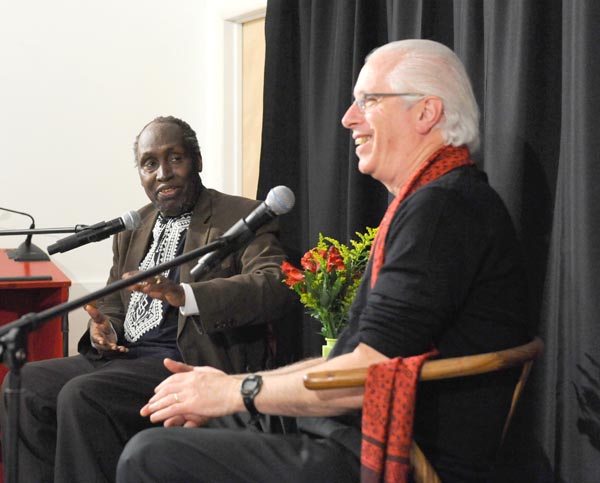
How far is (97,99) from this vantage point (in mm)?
4094

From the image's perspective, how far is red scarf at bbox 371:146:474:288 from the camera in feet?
5.69

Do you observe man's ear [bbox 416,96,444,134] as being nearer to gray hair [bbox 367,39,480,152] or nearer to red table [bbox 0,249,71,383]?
gray hair [bbox 367,39,480,152]

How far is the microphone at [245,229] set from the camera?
1782 mm

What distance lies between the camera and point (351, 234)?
3023 millimetres

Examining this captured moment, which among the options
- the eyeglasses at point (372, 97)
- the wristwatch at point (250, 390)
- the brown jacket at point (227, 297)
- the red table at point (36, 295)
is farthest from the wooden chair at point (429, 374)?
the red table at point (36, 295)

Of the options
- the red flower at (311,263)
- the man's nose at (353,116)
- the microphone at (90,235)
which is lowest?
the red flower at (311,263)

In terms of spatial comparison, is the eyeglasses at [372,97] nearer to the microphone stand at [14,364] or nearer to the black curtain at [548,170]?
the black curtain at [548,170]

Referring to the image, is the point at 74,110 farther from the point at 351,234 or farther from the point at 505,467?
the point at 505,467

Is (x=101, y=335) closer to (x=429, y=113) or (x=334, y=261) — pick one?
(x=334, y=261)

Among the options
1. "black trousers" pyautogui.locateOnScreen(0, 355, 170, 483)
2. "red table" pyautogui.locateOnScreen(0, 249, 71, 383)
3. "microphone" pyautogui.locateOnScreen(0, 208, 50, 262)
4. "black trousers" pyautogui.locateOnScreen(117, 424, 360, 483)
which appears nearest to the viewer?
"black trousers" pyautogui.locateOnScreen(117, 424, 360, 483)

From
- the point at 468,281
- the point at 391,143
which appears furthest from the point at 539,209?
the point at 468,281

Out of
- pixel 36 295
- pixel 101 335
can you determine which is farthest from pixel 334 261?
pixel 36 295

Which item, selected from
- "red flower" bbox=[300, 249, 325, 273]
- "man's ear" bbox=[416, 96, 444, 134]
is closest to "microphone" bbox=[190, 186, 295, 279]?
"man's ear" bbox=[416, 96, 444, 134]

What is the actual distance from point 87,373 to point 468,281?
4.93 feet
